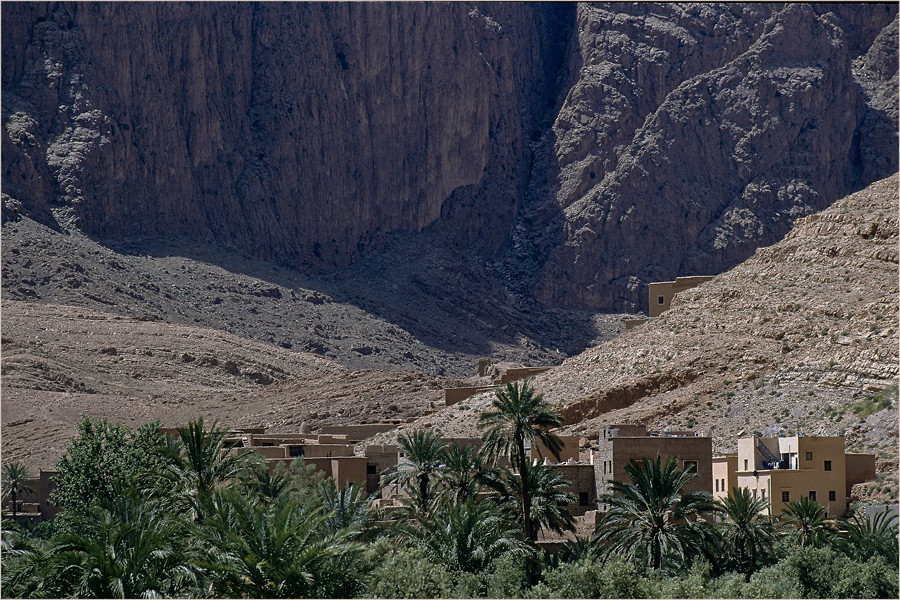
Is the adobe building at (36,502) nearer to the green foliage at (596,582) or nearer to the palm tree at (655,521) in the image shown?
the palm tree at (655,521)

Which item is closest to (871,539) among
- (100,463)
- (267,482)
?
(267,482)

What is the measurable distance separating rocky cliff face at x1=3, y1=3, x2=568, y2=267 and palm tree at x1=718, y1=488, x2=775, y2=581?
373 feet

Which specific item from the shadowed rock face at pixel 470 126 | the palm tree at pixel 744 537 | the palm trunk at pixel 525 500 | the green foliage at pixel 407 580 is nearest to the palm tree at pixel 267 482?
the palm trunk at pixel 525 500

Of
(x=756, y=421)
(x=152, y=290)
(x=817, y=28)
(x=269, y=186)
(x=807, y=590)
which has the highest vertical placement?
(x=817, y=28)

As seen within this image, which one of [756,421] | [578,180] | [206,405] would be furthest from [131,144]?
[756,421]

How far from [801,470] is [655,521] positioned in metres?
14.8

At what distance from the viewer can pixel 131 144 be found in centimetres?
16350

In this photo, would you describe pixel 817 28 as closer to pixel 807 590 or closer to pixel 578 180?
pixel 578 180

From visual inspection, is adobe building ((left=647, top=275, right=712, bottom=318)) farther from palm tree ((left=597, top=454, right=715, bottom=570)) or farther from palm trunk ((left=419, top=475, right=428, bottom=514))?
palm tree ((left=597, top=454, right=715, bottom=570))

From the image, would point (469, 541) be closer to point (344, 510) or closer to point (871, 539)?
point (344, 510)

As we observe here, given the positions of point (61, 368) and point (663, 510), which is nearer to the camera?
point (663, 510)

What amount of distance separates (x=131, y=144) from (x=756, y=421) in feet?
337

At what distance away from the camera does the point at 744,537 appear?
155ft

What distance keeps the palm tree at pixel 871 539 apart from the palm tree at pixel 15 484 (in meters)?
39.3
